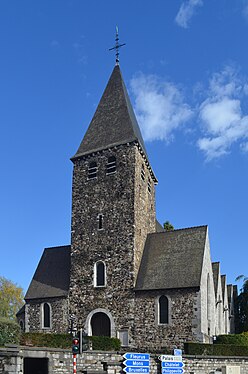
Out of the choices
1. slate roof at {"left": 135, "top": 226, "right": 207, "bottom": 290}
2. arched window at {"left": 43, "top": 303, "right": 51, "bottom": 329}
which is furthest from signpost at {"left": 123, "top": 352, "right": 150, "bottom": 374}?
arched window at {"left": 43, "top": 303, "right": 51, "bottom": 329}

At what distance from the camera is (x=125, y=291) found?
1265 inches

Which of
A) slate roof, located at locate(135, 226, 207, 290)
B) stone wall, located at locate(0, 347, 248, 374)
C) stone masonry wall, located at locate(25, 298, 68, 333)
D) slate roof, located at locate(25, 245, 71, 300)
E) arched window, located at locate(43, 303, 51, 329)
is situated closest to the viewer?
stone wall, located at locate(0, 347, 248, 374)

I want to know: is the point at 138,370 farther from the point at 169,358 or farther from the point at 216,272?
the point at 216,272

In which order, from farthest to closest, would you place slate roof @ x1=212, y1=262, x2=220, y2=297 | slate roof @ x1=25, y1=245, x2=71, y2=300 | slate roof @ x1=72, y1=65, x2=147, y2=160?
slate roof @ x1=212, y1=262, x2=220, y2=297 < slate roof @ x1=72, y1=65, x2=147, y2=160 < slate roof @ x1=25, y1=245, x2=71, y2=300

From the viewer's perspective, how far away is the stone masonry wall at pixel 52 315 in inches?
1318

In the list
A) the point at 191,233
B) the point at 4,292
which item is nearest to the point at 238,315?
the point at 191,233

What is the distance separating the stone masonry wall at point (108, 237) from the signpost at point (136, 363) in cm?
1060

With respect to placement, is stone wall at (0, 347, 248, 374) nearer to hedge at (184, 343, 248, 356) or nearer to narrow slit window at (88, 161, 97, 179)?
hedge at (184, 343, 248, 356)

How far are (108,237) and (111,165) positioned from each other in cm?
510

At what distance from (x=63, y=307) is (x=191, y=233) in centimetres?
993

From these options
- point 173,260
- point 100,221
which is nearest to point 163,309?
point 173,260

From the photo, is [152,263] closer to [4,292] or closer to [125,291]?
[125,291]

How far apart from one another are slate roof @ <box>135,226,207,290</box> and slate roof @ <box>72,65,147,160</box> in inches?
277

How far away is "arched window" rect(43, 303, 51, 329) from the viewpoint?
3406 centimetres
